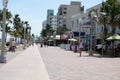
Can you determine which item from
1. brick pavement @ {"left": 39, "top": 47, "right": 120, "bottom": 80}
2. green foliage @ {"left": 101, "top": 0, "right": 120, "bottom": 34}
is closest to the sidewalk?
brick pavement @ {"left": 39, "top": 47, "right": 120, "bottom": 80}

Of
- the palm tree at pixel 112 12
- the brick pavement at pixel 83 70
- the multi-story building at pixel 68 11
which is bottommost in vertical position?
the brick pavement at pixel 83 70

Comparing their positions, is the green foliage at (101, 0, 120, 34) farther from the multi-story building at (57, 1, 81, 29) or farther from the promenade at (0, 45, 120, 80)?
the multi-story building at (57, 1, 81, 29)

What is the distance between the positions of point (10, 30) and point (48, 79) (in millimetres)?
99011

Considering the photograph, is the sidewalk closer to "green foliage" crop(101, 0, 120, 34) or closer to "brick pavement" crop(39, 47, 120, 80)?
"brick pavement" crop(39, 47, 120, 80)

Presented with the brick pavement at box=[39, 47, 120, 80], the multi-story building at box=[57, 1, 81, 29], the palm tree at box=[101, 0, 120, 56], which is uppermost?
the multi-story building at box=[57, 1, 81, 29]

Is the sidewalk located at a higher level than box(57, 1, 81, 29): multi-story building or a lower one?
lower

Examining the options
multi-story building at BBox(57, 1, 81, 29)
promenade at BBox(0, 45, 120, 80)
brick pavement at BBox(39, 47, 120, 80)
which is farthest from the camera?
multi-story building at BBox(57, 1, 81, 29)

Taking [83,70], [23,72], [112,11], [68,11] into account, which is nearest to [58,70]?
[83,70]

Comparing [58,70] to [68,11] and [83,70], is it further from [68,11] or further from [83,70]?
[68,11]

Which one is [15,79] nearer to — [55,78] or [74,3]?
[55,78]

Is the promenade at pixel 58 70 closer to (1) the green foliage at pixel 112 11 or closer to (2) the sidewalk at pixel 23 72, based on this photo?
(2) the sidewalk at pixel 23 72

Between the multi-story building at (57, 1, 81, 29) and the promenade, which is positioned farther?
the multi-story building at (57, 1, 81, 29)

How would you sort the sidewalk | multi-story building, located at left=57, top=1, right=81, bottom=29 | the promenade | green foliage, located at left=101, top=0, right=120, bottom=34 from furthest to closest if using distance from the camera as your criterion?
multi-story building, located at left=57, top=1, right=81, bottom=29 → green foliage, located at left=101, top=0, right=120, bottom=34 → the promenade → the sidewalk

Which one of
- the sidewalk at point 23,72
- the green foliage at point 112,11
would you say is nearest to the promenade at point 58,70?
the sidewalk at point 23,72
